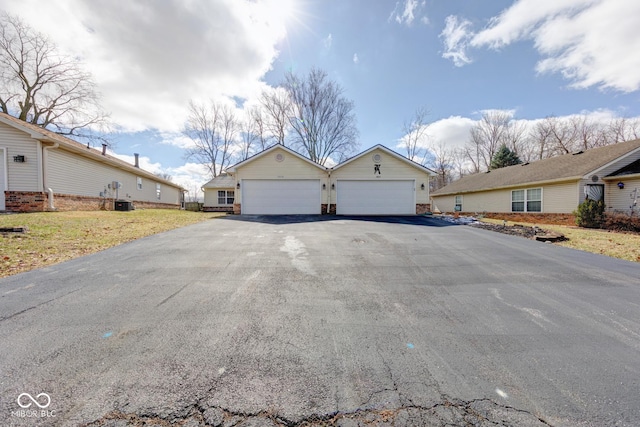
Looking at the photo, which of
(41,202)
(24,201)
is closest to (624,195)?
(41,202)

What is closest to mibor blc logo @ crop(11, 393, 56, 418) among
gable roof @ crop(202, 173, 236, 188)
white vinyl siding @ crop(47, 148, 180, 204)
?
white vinyl siding @ crop(47, 148, 180, 204)

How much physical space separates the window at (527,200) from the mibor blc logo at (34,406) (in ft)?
66.6

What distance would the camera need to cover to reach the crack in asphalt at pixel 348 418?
1531 millimetres

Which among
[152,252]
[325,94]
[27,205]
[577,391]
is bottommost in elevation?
[577,391]

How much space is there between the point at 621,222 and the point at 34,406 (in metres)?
17.8

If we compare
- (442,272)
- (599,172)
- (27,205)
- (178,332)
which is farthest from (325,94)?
(178,332)

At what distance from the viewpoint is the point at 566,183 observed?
535 inches

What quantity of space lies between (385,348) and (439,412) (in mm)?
703

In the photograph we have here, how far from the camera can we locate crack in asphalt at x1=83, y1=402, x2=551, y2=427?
60.3 inches

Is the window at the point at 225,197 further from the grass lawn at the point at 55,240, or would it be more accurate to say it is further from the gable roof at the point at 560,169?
the gable roof at the point at 560,169

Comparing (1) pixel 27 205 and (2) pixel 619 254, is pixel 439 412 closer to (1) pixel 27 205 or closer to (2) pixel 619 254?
(2) pixel 619 254

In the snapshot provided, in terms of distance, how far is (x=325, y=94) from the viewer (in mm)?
27156

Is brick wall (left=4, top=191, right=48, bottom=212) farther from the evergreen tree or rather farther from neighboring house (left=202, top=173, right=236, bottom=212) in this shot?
the evergreen tree

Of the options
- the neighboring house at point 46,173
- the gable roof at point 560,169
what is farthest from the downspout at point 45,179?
the gable roof at point 560,169
